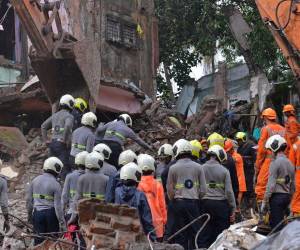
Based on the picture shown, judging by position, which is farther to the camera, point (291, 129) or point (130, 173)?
point (291, 129)

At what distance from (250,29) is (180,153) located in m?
12.4

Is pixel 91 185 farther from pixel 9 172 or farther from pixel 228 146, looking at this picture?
pixel 9 172

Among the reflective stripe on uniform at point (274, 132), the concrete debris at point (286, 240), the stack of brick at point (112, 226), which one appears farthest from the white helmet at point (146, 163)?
the concrete debris at point (286, 240)

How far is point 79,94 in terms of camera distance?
15719mm

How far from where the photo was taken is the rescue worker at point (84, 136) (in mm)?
12125

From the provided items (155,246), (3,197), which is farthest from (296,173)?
(3,197)

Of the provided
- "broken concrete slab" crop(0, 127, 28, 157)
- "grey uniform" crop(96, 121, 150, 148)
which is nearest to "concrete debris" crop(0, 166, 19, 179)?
"broken concrete slab" crop(0, 127, 28, 157)

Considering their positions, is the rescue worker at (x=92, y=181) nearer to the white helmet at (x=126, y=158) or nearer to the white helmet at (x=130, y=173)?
the white helmet at (x=126, y=158)

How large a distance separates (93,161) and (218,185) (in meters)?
1.65

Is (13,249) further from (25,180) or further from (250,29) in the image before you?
(250,29)

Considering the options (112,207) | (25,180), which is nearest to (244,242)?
(112,207)

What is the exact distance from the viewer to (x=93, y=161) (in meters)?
10.3

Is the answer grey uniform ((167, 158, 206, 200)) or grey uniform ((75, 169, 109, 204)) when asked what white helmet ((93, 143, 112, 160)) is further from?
grey uniform ((167, 158, 206, 200))

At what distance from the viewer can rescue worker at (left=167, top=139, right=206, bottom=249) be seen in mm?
9875
